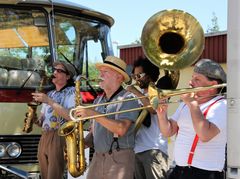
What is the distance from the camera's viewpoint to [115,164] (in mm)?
3877

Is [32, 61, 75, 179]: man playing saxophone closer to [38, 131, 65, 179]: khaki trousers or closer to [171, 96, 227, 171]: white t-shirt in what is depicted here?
[38, 131, 65, 179]: khaki trousers

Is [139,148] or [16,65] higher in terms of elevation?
[16,65]

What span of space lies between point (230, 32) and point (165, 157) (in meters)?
2.33

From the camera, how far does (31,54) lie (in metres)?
5.23

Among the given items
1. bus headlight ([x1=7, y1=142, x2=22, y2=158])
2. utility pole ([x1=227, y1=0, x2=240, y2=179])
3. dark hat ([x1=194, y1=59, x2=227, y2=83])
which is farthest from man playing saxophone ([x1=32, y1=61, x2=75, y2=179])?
utility pole ([x1=227, y1=0, x2=240, y2=179])

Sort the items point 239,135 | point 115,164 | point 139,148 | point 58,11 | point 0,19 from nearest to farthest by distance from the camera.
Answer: point 239,135
point 115,164
point 139,148
point 0,19
point 58,11

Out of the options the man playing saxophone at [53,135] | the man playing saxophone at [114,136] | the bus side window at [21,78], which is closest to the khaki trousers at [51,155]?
the man playing saxophone at [53,135]

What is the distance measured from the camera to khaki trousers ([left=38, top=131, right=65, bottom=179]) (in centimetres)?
472

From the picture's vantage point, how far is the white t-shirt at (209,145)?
324 centimetres

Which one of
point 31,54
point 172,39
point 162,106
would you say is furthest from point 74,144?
point 31,54

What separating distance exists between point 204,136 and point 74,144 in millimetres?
1269

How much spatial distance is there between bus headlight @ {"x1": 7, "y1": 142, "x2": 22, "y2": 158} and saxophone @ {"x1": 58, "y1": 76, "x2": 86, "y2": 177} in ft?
3.18

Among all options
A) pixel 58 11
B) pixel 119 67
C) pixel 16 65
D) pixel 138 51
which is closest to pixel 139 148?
pixel 119 67

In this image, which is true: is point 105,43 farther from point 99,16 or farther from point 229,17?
point 229,17
